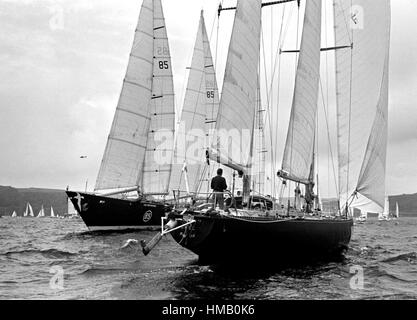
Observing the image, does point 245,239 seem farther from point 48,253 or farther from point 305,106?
point 48,253

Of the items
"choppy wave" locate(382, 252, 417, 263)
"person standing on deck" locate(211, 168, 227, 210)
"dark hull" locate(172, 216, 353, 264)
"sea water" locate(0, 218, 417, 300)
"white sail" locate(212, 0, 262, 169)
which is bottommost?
"sea water" locate(0, 218, 417, 300)

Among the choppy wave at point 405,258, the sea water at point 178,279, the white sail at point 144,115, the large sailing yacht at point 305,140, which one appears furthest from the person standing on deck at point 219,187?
the white sail at point 144,115

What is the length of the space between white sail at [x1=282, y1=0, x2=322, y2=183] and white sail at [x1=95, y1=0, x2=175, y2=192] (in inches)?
662

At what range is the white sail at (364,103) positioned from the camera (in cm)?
2291

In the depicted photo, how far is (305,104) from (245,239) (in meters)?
8.68

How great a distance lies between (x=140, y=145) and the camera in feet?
119

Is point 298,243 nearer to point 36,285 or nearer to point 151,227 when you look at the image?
point 36,285

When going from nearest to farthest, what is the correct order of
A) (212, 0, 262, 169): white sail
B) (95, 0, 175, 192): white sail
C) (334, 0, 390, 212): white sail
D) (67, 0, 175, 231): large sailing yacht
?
(212, 0, 262, 169): white sail < (334, 0, 390, 212): white sail < (67, 0, 175, 231): large sailing yacht < (95, 0, 175, 192): white sail

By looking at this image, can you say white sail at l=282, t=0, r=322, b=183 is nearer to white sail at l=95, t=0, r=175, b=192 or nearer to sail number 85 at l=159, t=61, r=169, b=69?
white sail at l=95, t=0, r=175, b=192

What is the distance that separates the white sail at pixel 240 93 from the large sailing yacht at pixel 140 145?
52.0 feet

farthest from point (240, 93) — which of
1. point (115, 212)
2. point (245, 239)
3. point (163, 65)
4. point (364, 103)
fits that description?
point (163, 65)

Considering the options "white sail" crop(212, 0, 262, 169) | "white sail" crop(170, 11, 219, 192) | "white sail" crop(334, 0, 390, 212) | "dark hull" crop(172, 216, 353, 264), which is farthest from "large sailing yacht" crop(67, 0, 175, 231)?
"dark hull" crop(172, 216, 353, 264)

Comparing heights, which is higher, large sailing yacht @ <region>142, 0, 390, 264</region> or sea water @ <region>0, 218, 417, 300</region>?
large sailing yacht @ <region>142, 0, 390, 264</region>

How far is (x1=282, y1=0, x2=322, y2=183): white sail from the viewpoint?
810 inches
